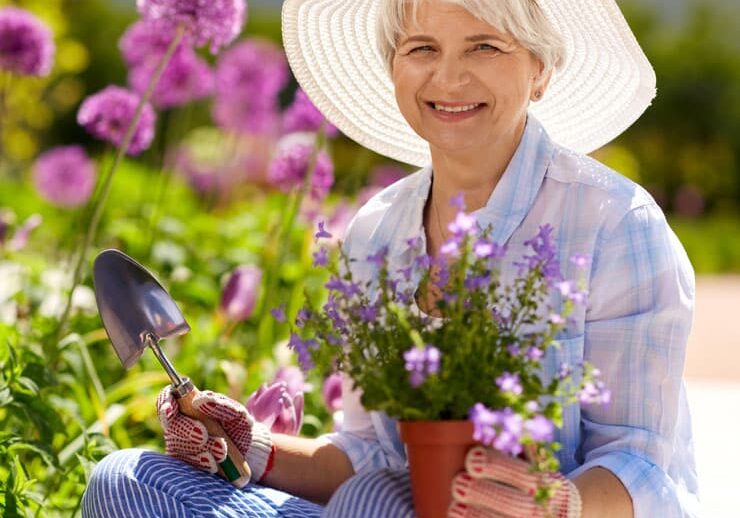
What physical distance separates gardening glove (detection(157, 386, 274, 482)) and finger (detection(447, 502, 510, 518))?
0.54 meters

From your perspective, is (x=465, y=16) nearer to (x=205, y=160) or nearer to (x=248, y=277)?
(x=248, y=277)

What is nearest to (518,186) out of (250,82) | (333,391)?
(333,391)

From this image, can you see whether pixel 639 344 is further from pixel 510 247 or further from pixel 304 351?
pixel 304 351

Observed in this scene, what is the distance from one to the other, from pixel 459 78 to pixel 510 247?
0.28m

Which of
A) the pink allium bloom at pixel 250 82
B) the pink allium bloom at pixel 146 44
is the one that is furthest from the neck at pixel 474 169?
the pink allium bloom at pixel 250 82

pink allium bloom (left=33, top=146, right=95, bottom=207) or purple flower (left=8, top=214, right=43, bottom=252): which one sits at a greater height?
purple flower (left=8, top=214, right=43, bottom=252)

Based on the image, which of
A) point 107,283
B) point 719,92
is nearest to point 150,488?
point 107,283

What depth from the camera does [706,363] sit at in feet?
19.8

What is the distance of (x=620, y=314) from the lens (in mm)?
1915

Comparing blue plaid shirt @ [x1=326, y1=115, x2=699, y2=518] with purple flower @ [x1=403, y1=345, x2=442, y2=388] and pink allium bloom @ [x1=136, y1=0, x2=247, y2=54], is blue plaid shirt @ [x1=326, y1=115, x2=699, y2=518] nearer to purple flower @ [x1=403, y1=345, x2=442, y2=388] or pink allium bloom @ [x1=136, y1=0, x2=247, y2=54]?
purple flower @ [x1=403, y1=345, x2=442, y2=388]

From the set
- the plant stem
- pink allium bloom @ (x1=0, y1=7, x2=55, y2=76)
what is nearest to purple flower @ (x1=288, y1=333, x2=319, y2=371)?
the plant stem

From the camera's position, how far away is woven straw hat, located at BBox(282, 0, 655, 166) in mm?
2248

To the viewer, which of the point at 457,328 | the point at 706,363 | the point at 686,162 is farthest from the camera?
the point at 686,162

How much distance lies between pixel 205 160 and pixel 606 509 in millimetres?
6959
